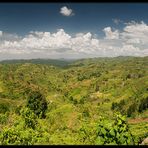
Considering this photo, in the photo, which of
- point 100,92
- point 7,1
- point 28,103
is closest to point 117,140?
point 7,1

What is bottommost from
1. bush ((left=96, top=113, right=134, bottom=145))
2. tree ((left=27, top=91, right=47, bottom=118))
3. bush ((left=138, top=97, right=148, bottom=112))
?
bush ((left=138, top=97, right=148, bottom=112))

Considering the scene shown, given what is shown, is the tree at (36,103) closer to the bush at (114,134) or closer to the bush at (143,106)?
the bush at (143,106)

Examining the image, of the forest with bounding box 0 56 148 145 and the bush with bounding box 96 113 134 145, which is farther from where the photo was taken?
the forest with bounding box 0 56 148 145

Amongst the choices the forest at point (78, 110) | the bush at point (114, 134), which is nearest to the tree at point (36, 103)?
the forest at point (78, 110)

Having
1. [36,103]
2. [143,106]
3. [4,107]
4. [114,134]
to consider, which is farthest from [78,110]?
[114,134]

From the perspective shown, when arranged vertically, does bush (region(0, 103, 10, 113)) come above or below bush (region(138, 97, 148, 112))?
above

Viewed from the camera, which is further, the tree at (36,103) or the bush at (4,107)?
the bush at (4,107)

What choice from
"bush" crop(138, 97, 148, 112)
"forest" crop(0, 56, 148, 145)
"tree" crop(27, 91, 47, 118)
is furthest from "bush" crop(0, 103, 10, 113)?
"bush" crop(138, 97, 148, 112)

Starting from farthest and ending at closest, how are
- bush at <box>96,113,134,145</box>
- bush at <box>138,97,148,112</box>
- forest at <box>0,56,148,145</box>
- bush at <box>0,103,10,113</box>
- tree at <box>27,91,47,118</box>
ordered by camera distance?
1. bush at <box>138,97,148,112</box>
2. bush at <box>0,103,10,113</box>
3. tree at <box>27,91,47,118</box>
4. forest at <box>0,56,148,145</box>
5. bush at <box>96,113,134,145</box>

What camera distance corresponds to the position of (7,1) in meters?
7.07

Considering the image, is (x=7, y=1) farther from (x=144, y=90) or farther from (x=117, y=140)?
(x=144, y=90)

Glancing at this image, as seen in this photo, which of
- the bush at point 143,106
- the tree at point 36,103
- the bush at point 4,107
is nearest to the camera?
the tree at point 36,103

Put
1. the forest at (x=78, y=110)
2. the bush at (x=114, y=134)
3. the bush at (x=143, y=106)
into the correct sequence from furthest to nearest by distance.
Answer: the bush at (x=143, y=106), the forest at (x=78, y=110), the bush at (x=114, y=134)

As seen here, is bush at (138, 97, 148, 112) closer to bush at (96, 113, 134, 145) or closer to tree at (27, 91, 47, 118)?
tree at (27, 91, 47, 118)
